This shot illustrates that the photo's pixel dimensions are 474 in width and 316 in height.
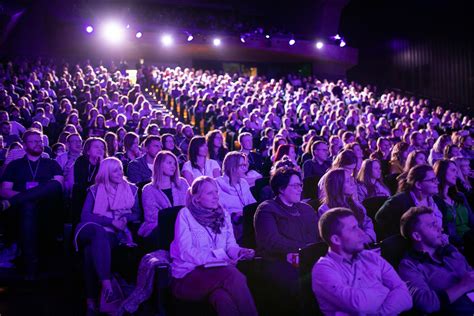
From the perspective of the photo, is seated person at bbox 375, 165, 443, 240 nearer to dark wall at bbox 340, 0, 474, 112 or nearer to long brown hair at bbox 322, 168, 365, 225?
long brown hair at bbox 322, 168, 365, 225

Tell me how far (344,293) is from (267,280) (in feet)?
2.97

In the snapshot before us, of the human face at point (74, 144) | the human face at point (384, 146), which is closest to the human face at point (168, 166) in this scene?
the human face at point (74, 144)

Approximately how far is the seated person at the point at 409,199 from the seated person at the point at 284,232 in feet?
2.08

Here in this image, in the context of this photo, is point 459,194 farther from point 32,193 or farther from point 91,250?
point 32,193

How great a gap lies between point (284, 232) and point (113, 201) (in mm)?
1475

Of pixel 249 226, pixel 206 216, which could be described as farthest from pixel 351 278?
pixel 249 226

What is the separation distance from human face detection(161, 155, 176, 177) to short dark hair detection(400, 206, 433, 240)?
2019 mm

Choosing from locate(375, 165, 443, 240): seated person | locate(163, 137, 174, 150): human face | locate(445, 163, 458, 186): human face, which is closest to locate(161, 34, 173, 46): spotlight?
locate(163, 137, 174, 150): human face

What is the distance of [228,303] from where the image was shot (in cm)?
284

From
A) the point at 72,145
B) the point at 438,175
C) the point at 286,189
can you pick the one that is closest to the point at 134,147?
the point at 72,145

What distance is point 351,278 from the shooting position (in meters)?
2.50

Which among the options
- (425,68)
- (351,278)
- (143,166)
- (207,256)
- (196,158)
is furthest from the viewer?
(425,68)

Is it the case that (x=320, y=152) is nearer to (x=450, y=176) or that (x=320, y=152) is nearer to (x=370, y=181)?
(x=370, y=181)

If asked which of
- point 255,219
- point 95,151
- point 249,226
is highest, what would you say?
point 95,151
